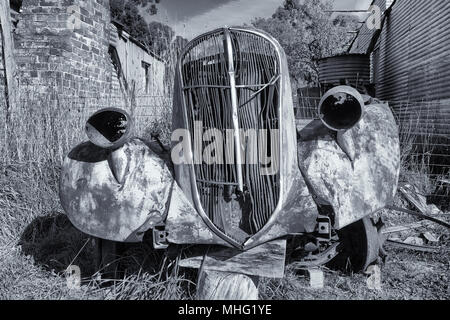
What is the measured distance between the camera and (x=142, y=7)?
33.0m

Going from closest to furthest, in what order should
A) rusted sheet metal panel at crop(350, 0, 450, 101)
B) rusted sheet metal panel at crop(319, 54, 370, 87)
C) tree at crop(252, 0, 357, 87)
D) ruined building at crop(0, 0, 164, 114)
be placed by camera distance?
ruined building at crop(0, 0, 164, 114) → rusted sheet metal panel at crop(350, 0, 450, 101) → rusted sheet metal panel at crop(319, 54, 370, 87) → tree at crop(252, 0, 357, 87)

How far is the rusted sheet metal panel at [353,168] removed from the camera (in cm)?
225

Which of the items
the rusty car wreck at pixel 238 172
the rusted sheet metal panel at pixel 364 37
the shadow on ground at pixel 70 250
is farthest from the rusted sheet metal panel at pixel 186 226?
the rusted sheet metal panel at pixel 364 37

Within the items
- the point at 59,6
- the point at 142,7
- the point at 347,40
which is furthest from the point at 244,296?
the point at 142,7

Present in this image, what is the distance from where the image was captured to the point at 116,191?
233cm

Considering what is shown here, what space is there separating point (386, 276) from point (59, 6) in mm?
5512

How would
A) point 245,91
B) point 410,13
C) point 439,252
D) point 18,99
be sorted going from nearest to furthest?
point 245,91, point 439,252, point 18,99, point 410,13

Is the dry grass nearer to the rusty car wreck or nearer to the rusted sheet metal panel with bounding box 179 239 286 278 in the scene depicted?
the rusted sheet metal panel with bounding box 179 239 286 278

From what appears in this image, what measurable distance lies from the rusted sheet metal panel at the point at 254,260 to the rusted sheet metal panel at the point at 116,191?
0.40 metres

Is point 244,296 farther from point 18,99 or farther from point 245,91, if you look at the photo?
point 18,99

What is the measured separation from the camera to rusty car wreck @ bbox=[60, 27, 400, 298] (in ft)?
7.02

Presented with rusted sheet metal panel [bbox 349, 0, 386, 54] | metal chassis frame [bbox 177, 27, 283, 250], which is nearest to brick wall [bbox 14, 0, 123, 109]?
metal chassis frame [bbox 177, 27, 283, 250]

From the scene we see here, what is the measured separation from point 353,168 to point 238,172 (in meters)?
0.71

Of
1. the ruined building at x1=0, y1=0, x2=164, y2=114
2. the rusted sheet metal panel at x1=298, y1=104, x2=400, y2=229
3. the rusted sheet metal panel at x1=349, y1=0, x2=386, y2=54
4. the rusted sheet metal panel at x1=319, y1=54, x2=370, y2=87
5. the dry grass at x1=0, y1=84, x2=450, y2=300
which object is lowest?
the dry grass at x1=0, y1=84, x2=450, y2=300
